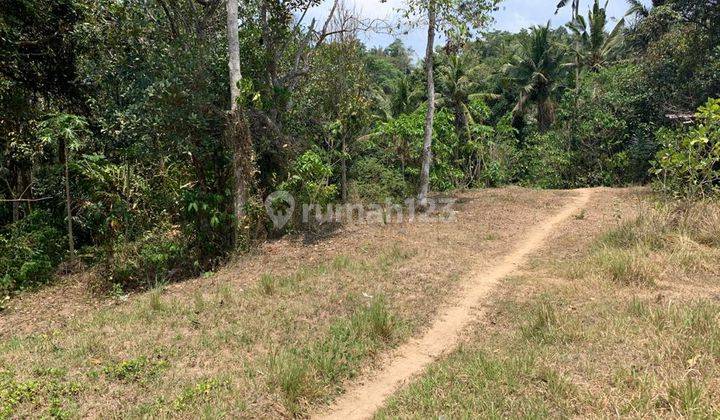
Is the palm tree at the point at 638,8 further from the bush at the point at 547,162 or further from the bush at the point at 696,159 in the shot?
the bush at the point at 696,159

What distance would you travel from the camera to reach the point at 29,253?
827 centimetres

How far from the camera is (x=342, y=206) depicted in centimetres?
1159

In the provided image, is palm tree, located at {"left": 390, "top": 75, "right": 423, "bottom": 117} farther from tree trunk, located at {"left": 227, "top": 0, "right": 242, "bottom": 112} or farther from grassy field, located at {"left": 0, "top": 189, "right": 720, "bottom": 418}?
grassy field, located at {"left": 0, "top": 189, "right": 720, "bottom": 418}

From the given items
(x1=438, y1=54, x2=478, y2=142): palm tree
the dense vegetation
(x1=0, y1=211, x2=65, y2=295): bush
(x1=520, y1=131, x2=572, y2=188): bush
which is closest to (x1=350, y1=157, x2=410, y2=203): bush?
the dense vegetation

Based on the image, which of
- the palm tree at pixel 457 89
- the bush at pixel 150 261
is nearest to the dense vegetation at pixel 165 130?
the bush at pixel 150 261

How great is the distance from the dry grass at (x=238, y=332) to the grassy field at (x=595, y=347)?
95 centimetres

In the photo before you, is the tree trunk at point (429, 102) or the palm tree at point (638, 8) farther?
the palm tree at point (638, 8)

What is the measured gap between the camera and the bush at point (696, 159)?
295 inches

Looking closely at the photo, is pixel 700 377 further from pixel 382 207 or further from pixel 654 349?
pixel 382 207

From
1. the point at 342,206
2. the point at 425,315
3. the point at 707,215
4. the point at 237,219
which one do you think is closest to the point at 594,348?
the point at 425,315

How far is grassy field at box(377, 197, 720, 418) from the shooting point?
328cm

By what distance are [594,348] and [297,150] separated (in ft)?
23.5

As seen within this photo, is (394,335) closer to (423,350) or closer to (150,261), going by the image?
(423,350)

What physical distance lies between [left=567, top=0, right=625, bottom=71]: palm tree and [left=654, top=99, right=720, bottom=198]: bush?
19.2m
